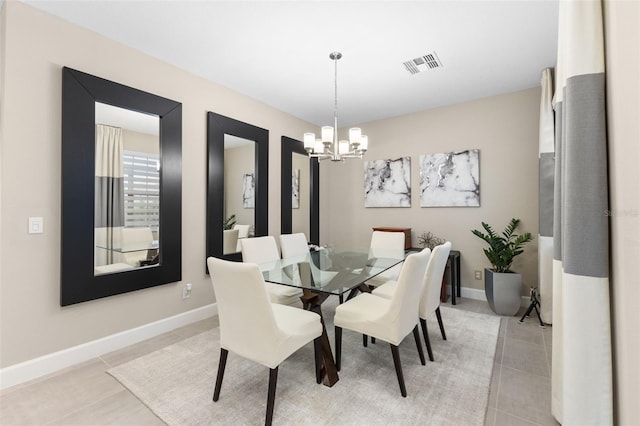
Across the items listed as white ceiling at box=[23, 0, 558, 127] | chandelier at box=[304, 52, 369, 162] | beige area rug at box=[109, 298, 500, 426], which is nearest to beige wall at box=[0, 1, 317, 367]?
white ceiling at box=[23, 0, 558, 127]

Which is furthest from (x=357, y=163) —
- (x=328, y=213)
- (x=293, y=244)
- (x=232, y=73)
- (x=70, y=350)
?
(x=70, y=350)

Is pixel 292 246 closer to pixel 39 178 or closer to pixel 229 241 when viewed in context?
pixel 229 241

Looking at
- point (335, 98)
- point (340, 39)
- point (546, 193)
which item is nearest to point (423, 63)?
point (340, 39)

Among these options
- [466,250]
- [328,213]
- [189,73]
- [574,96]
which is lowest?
[466,250]

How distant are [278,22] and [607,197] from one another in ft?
7.68

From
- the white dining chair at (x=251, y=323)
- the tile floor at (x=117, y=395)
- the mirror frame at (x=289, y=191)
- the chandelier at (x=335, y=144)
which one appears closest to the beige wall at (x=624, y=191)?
the tile floor at (x=117, y=395)

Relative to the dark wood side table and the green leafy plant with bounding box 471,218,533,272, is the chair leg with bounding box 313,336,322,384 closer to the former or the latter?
the dark wood side table

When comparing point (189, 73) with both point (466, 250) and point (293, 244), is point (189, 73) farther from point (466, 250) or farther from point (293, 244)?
point (466, 250)

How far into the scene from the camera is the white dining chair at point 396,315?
5.76ft

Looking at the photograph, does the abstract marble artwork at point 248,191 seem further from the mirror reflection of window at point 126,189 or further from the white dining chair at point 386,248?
the white dining chair at point 386,248

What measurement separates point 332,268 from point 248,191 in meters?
1.88

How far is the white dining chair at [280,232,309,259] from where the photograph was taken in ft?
10.7

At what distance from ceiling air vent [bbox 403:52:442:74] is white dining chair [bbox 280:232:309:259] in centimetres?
224

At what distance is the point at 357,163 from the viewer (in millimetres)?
4879
